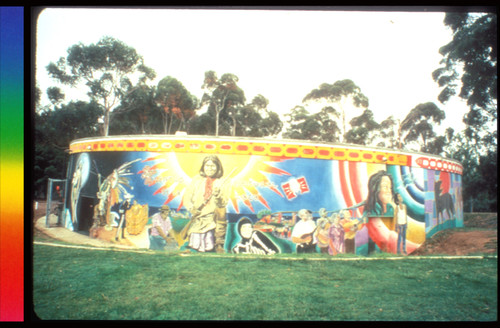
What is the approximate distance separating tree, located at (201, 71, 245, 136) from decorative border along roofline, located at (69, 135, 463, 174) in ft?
69.1

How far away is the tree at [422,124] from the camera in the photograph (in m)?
29.0

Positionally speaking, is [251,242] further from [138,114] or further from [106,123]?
[138,114]

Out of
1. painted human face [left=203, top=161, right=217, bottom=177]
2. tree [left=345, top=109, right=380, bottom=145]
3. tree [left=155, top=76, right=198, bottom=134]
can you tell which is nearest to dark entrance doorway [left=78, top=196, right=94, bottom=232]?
painted human face [left=203, top=161, right=217, bottom=177]

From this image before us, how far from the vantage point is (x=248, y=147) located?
10039mm

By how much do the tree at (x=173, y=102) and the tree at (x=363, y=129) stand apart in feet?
52.7

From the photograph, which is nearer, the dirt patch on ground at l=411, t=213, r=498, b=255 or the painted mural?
the painted mural

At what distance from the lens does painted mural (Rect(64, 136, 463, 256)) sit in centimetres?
963

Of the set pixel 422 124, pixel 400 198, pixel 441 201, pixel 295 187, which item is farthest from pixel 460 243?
pixel 422 124

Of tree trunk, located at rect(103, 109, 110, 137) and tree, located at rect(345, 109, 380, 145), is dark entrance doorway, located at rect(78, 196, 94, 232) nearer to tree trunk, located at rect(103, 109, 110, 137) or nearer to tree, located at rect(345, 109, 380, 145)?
tree trunk, located at rect(103, 109, 110, 137)

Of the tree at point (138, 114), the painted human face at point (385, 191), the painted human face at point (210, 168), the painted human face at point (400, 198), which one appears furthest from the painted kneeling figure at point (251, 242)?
the tree at point (138, 114)

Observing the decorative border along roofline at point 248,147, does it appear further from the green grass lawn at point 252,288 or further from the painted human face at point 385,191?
the green grass lawn at point 252,288

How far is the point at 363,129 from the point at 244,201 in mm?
24840
